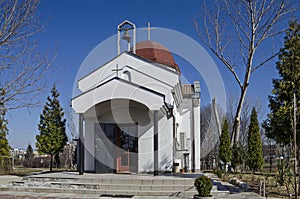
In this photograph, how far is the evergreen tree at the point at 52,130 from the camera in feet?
74.2

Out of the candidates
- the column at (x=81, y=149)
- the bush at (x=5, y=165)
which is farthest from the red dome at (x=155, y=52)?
the bush at (x=5, y=165)

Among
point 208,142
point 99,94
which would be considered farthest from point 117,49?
point 208,142

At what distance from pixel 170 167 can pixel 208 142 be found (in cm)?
1694

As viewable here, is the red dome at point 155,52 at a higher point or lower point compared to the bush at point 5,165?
higher

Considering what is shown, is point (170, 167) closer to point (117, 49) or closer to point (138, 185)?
point (138, 185)

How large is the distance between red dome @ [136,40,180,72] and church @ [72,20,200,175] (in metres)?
3.45

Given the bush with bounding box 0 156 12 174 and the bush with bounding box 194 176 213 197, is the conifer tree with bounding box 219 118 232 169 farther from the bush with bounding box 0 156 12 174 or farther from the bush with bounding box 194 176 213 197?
the bush with bounding box 0 156 12 174

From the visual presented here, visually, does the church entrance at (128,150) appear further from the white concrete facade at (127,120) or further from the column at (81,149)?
the column at (81,149)

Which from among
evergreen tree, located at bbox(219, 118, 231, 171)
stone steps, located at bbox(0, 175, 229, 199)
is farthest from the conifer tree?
stone steps, located at bbox(0, 175, 229, 199)

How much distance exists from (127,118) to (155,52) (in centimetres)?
694

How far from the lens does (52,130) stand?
2286 cm

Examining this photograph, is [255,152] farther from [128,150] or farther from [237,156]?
[128,150]

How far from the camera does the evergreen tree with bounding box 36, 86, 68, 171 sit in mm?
22625

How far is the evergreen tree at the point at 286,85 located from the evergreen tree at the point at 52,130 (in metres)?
Result: 15.4
